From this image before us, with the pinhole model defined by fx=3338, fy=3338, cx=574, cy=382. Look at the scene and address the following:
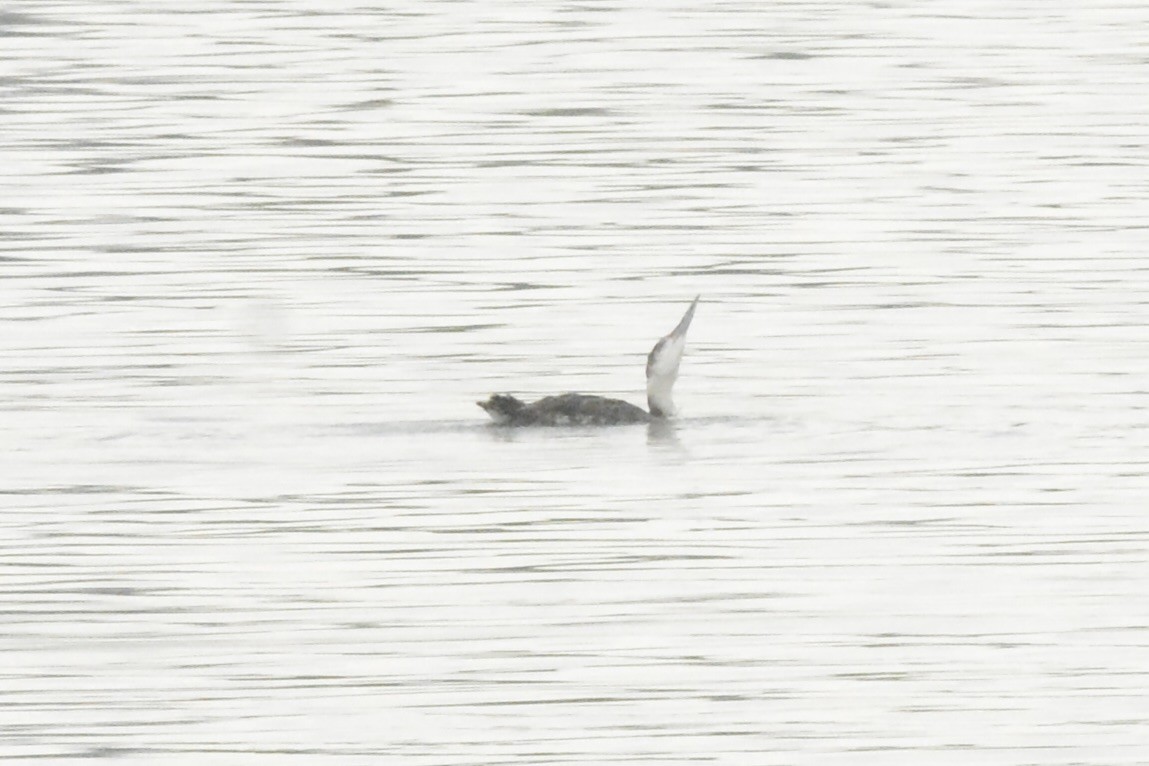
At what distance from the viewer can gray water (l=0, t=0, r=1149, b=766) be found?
38.8 feet

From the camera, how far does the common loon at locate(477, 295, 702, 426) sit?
677 inches

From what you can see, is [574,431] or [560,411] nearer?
[560,411]

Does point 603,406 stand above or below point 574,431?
above

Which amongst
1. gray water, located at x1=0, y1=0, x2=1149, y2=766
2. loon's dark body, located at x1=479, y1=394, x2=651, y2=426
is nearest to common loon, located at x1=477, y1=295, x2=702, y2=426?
loon's dark body, located at x1=479, y1=394, x2=651, y2=426

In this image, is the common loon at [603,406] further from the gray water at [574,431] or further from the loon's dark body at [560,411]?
the gray water at [574,431]

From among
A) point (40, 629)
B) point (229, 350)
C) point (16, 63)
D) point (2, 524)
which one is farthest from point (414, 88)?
point (40, 629)

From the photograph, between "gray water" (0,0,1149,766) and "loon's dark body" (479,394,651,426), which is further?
"loon's dark body" (479,394,651,426)

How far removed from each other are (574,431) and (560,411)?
0.18 m

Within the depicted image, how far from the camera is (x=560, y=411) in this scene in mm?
17266

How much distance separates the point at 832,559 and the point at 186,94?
812 inches

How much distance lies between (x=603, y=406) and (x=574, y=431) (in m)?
0.20

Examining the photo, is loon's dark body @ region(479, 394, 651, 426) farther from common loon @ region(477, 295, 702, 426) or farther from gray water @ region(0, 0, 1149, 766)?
gray water @ region(0, 0, 1149, 766)

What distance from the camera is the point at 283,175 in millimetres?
28250

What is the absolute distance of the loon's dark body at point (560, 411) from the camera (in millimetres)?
17125
